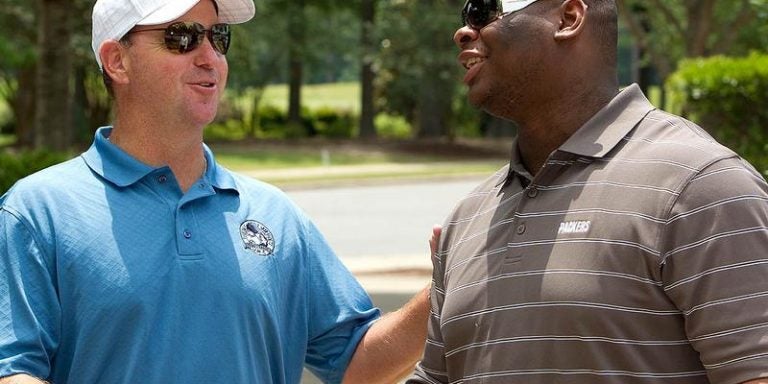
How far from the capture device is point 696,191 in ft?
7.60

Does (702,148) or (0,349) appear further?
(0,349)

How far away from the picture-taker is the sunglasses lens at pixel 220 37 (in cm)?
344

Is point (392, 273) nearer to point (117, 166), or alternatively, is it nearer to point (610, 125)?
point (117, 166)

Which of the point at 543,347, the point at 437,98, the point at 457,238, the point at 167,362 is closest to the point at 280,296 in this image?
the point at 167,362

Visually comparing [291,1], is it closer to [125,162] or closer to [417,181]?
[417,181]

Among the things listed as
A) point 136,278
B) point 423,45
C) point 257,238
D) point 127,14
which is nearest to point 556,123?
point 257,238

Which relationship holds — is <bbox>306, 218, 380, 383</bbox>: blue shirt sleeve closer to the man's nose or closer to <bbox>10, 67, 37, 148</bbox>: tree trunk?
the man's nose

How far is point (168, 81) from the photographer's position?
11.0 feet

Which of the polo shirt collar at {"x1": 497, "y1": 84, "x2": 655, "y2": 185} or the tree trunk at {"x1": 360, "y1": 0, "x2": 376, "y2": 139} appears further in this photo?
the tree trunk at {"x1": 360, "y1": 0, "x2": 376, "y2": 139}

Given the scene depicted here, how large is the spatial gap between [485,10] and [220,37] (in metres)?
0.97

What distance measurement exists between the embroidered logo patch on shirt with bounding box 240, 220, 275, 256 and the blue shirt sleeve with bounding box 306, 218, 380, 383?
0.22 m

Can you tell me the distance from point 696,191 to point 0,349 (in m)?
1.66

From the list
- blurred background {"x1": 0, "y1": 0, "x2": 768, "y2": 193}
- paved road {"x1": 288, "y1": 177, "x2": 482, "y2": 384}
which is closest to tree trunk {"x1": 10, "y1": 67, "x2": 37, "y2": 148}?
blurred background {"x1": 0, "y1": 0, "x2": 768, "y2": 193}

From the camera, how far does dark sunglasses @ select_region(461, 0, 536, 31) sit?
269cm
